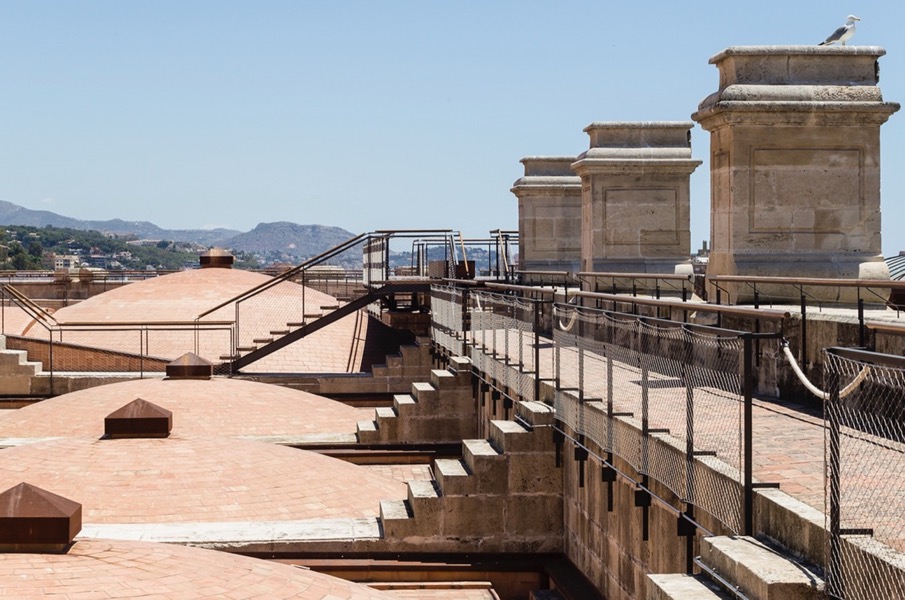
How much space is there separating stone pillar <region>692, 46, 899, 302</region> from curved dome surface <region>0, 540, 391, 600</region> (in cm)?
648

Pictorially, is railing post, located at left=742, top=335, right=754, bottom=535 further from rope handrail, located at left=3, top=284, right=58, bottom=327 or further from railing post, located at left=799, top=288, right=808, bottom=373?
rope handrail, located at left=3, top=284, right=58, bottom=327

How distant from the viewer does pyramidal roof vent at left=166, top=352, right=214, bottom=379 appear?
22.7m

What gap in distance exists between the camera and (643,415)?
9.15m

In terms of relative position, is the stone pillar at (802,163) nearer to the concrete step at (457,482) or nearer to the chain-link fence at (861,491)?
the concrete step at (457,482)

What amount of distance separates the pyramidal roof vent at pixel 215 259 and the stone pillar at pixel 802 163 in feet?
86.1

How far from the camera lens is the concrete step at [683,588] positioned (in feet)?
20.9

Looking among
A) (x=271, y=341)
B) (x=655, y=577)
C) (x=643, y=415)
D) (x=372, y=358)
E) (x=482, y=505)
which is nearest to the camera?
(x=655, y=577)

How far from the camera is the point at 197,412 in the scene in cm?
2095

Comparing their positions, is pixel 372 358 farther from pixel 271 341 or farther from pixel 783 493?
pixel 783 493

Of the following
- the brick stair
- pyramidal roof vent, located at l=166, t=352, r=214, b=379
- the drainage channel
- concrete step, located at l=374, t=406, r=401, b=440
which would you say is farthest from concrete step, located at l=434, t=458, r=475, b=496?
pyramidal roof vent, located at l=166, t=352, r=214, b=379

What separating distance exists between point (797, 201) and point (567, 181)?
1501cm

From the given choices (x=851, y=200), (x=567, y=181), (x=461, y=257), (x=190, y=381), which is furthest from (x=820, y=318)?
(x=461, y=257)

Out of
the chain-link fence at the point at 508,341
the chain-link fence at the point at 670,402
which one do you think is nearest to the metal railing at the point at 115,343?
the chain-link fence at the point at 508,341

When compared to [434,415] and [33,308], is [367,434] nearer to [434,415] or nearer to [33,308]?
[434,415]
